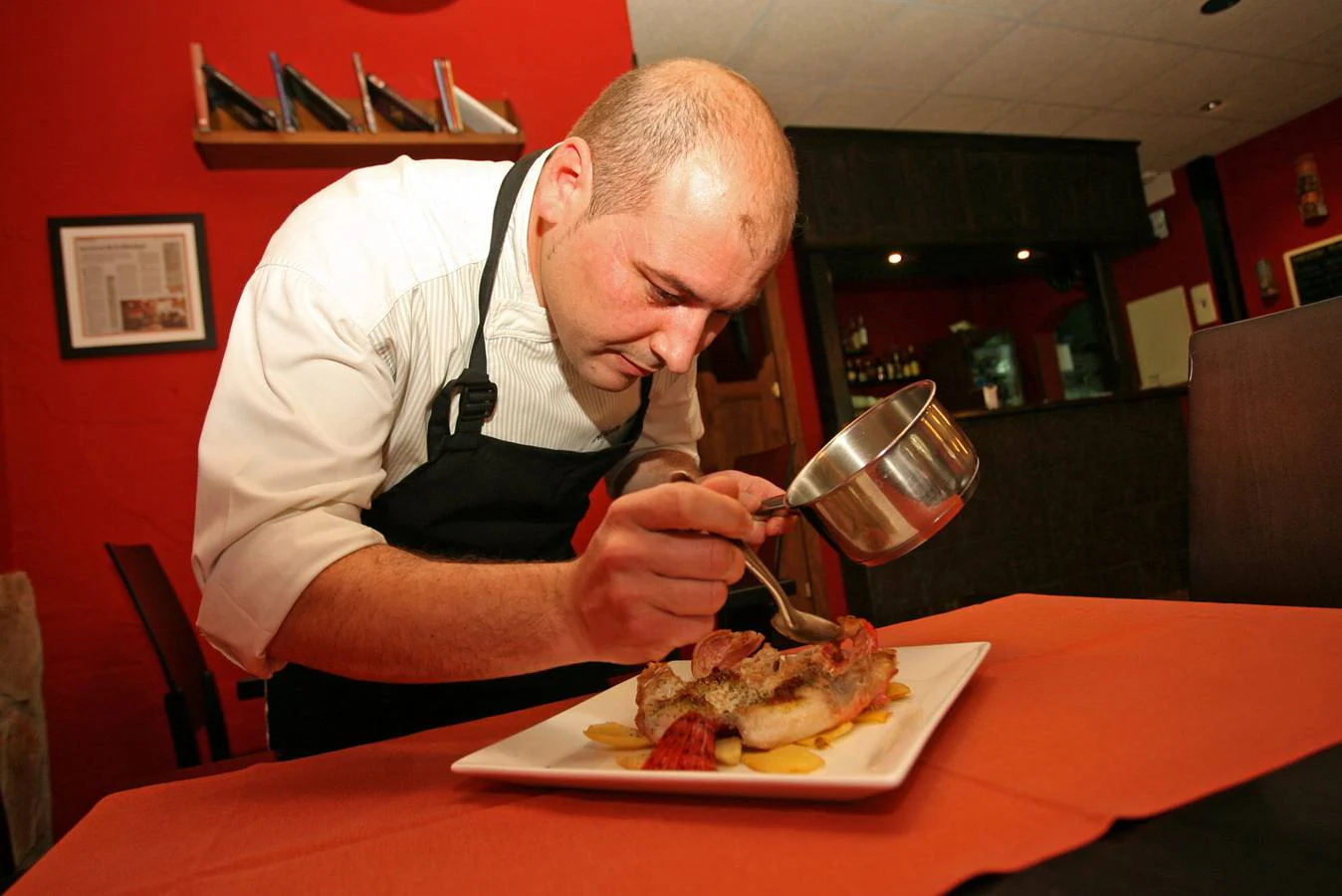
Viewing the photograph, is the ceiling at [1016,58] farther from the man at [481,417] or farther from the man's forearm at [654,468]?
the man at [481,417]

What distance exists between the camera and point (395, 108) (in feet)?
8.62

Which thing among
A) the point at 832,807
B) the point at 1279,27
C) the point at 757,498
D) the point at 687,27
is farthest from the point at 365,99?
the point at 1279,27

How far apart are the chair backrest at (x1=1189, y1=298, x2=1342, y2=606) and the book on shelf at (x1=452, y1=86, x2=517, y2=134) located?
85.0 inches

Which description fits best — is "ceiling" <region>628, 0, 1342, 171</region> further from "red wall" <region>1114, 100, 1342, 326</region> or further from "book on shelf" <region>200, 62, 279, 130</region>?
"book on shelf" <region>200, 62, 279, 130</region>

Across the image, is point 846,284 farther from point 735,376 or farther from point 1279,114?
point 1279,114

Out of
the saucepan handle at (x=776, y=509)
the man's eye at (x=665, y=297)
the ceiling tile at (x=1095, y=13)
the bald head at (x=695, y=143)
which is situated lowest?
the saucepan handle at (x=776, y=509)

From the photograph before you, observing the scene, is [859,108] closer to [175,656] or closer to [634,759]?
[175,656]

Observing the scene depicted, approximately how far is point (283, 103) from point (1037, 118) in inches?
209

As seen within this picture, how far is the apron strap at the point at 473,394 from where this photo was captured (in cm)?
124

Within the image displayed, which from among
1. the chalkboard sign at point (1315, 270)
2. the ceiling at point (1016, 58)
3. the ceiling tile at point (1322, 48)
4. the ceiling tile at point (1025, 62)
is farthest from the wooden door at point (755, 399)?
the chalkboard sign at point (1315, 270)

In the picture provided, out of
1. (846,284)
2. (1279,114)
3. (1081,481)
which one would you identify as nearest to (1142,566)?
(1081,481)

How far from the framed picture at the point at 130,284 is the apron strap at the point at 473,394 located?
1.82 metres

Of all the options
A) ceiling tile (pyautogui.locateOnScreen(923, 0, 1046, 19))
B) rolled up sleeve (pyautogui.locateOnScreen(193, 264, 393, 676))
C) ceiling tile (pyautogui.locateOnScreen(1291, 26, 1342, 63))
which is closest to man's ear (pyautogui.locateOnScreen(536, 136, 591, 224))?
rolled up sleeve (pyautogui.locateOnScreen(193, 264, 393, 676))

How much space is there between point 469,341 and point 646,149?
0.42 metres
